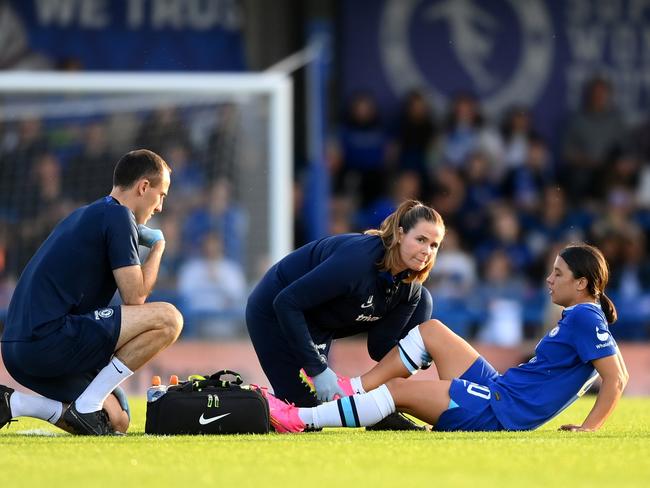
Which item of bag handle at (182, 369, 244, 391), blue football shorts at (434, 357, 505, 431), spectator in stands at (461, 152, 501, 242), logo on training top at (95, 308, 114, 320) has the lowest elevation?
spectator in stands at (461, 152, 501, 242)

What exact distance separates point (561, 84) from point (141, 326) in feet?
43.4

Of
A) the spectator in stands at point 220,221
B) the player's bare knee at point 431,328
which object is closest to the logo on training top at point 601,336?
the player's bare knee at point 431,328

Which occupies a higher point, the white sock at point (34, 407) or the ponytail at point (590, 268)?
the ponytail at point (590, 268)

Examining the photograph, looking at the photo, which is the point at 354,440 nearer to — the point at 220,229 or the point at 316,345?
the point at 316,345

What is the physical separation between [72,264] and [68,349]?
16.7 inches

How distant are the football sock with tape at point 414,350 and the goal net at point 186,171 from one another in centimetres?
578

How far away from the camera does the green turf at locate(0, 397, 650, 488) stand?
16.5 ft

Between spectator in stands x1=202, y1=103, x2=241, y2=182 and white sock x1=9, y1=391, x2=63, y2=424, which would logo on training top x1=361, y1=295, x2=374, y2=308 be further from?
spectator in stands x1=202, y1=103, x2=241, y2=182

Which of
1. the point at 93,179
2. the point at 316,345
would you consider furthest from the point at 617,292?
the point at 316,345

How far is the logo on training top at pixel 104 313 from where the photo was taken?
271 inches

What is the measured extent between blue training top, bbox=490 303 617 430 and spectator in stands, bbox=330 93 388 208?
9.74m

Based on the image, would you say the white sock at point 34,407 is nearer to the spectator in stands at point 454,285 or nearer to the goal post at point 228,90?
the goal post at point 228,90

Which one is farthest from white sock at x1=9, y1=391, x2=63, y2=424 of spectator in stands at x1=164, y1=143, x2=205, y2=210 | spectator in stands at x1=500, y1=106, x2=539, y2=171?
spectator in stands at x1=500, y1=106, x2=539, y2=171

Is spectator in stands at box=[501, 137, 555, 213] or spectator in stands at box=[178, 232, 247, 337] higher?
spectator in stands at box=[501, 137, 555, 213]
